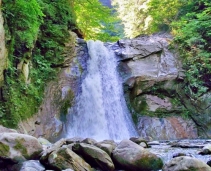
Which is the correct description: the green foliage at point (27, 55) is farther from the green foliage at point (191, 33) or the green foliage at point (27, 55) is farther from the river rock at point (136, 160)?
the green foliage at point (191, 33)

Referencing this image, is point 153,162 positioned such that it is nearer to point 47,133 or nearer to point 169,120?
point 47,133

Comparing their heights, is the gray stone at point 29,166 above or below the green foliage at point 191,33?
below

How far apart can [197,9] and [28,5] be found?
32.4ft

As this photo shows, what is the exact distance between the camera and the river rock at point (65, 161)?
13.6ft

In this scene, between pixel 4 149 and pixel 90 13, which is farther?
pixel 90 13

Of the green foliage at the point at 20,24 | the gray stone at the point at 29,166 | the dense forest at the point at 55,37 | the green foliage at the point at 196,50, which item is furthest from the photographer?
the green foliage at the point at 196,50

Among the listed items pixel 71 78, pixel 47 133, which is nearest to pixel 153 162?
pixel 47 133

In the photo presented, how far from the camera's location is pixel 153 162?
14.8 ft

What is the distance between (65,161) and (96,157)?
574mm

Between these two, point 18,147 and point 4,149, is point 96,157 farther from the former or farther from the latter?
point 4,149

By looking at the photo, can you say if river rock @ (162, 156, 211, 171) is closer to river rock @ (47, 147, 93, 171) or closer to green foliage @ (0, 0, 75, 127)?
river rock @ (47, 147, 93, 171)

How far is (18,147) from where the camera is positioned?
4.48 metres

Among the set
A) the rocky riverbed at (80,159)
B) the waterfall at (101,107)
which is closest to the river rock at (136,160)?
the rocky riverbed at (80,159)

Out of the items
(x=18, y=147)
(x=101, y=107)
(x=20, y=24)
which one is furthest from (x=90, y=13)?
(x=18, y=147)
